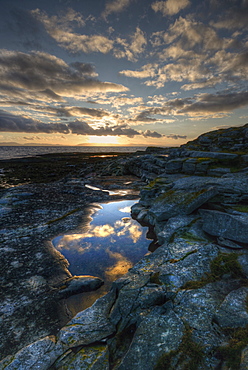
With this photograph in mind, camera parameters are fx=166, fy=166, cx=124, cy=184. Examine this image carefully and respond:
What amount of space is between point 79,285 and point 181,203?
9546 millimetres

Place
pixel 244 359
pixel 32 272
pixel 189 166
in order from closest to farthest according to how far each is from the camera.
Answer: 1. pixel 244 359
2. pixel 32 272
3. pixel 189 166

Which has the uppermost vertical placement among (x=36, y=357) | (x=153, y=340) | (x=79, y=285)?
(x=153, y=340)

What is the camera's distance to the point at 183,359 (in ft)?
13.7

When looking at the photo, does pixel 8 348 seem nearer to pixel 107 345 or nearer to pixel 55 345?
pixel 55 345

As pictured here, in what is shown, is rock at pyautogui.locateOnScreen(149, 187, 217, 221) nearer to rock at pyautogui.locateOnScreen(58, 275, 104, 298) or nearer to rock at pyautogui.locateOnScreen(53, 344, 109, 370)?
rock at pyautogui.locateOnScreen(58, 275, 104, 298)

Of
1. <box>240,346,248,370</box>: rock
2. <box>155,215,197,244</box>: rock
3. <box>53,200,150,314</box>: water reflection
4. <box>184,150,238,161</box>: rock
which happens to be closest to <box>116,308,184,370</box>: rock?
<box>240,346,248,370</box>: rock

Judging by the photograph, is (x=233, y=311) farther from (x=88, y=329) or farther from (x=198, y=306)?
(x=88, y=329)

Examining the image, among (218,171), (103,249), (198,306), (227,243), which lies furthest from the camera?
(218,171)

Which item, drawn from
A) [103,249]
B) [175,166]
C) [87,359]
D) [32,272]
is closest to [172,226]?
[103,249]

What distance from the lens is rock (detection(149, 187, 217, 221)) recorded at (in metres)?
13.1

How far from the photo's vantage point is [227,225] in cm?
1001

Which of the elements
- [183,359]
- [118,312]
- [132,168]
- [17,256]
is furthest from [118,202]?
[132,168]

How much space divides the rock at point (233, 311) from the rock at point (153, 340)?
1221 mm

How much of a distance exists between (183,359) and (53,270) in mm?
8450
